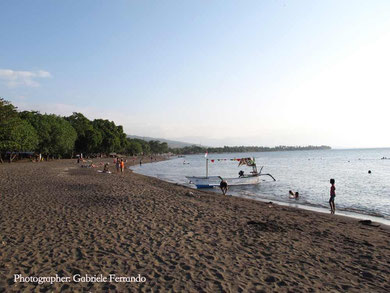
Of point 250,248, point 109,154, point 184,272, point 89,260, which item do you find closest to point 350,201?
point 250,248

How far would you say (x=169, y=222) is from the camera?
10.3m

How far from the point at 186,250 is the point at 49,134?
6409cm

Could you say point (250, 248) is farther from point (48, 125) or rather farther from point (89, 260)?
point (48, 125)

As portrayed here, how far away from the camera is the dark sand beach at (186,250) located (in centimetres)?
561

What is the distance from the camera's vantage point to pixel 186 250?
7348mm

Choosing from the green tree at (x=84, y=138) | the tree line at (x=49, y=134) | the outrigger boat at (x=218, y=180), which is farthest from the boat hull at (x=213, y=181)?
the green tree at (x=84, y=138)

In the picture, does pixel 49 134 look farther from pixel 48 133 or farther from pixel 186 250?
pixel 186 250

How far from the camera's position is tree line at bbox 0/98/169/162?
1647 inches

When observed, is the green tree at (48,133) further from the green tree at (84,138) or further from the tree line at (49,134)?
the green tree at (84,138)

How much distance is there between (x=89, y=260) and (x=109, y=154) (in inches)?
4217

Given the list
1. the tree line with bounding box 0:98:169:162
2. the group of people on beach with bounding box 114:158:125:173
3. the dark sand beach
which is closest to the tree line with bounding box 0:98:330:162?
the tree line with bounding box 0:98:169:162

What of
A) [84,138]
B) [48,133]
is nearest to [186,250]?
[48,133]

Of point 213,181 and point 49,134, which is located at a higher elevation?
point 49,134

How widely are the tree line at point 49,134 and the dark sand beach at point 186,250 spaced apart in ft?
121
